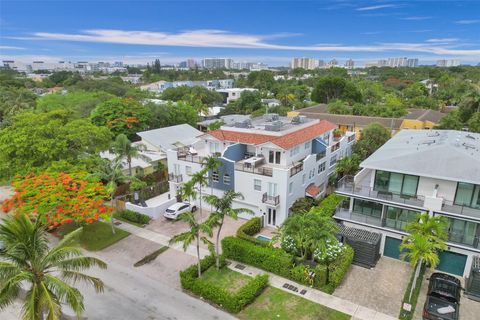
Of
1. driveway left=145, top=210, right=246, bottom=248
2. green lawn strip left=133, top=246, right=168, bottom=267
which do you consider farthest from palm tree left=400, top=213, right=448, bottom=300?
green lawn strip left=133, top=246, right=168, bottom=267

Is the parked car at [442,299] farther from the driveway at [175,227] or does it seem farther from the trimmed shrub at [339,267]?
the driveway at [175,227]

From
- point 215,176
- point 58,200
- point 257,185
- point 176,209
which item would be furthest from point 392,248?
point 58,200

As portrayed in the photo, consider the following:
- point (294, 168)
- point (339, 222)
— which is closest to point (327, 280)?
point (339, 222)

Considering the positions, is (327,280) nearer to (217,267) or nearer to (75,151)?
(217,267)

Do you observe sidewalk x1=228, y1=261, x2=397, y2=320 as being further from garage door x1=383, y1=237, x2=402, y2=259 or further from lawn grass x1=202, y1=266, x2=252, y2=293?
garage door x1=383, y1=237, x2=402, y2=259

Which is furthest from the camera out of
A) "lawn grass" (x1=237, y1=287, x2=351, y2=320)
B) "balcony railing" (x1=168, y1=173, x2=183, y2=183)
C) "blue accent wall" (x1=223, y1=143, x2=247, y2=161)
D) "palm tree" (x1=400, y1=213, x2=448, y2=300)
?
"balcony railing" (x1=168, y1=173, x2=183, y2=183)

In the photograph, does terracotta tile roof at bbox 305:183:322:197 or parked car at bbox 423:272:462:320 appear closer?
parked car at bbox 423:272:462:320

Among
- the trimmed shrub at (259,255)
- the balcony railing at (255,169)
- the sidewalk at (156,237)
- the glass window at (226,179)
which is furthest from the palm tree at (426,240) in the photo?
the glass window at (226,179)
